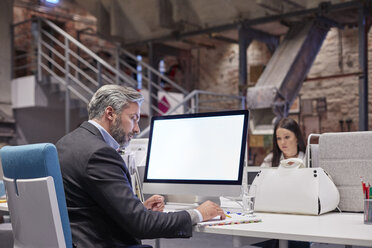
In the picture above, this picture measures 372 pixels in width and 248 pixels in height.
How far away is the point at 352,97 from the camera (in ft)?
24.6

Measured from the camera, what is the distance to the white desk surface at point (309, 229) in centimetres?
126

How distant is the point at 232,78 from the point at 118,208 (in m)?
7.97

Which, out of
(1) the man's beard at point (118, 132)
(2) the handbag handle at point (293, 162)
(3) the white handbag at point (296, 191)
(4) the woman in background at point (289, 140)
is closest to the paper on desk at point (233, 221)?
(3) the white handbag at point (296, 191)

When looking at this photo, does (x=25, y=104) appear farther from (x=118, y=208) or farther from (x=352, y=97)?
(x=118, y=208)

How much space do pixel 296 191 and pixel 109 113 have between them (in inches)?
31.1

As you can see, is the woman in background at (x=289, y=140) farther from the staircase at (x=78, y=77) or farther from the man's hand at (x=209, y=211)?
the staircase at (x=78, y=77)

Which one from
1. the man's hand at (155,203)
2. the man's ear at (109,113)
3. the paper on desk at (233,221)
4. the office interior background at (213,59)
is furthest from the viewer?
the office interior background at (213,59)

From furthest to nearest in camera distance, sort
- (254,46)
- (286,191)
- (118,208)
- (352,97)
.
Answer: (254,46) → (352,97) → (286,191) → (118,208)

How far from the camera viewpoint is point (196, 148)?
1.96 m

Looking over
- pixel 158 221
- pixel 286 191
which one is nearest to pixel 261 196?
pixel 286 191

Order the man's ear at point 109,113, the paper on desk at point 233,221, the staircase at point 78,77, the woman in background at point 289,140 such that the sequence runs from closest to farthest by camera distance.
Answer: the paper on desk at point 233,221 → the man's ear at point 109,113 → the woman in background at point 289,140 → the staircase at point 78,77

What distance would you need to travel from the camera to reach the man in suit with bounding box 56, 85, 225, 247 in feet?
4.58

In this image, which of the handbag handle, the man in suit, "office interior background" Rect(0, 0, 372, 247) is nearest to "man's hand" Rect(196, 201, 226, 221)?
the man in suit

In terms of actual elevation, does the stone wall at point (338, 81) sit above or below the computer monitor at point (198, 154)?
above
